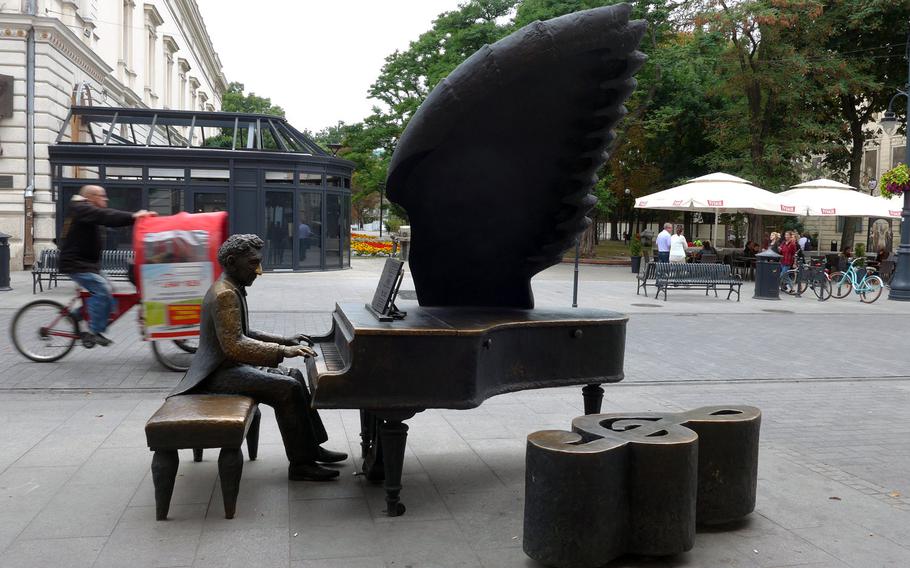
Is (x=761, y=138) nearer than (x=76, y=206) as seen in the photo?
No

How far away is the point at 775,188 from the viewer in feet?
99.5

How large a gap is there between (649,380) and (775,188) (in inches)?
935

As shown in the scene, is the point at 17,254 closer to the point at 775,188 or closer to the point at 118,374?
the point at 118,374

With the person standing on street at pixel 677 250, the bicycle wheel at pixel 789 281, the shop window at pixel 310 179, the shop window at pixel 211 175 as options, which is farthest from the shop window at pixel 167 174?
the bicycle wheel at pixel 789 281

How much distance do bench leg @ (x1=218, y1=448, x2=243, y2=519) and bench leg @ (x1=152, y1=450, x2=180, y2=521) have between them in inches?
10.0

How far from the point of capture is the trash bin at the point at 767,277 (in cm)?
1997

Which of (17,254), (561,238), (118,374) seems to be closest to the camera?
(561,238)

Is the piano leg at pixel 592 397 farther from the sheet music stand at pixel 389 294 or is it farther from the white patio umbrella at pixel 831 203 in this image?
the white patio umbrella at pixel 831 203

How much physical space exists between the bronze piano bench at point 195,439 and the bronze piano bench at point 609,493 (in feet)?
5.25

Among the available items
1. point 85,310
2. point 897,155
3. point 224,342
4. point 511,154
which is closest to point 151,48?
point 85,310

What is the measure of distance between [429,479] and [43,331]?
223 inches

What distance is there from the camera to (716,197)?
2261cm

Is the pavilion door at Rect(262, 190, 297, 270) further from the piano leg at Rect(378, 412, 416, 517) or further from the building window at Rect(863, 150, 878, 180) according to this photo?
the building window at Rect(863, 150, 878, 180)

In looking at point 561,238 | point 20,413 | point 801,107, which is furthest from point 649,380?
point 801,107
